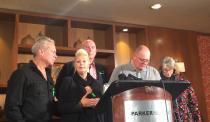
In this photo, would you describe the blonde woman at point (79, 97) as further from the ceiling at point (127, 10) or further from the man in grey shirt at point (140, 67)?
the ceiling at point (127, 10)

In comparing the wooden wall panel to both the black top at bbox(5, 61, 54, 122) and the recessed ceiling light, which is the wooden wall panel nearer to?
the black top at bbox(5, 61, 54, 122)

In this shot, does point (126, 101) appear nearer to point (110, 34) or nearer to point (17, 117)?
point (17, 117)

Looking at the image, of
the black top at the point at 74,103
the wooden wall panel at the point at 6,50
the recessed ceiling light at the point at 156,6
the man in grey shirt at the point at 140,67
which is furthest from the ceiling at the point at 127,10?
the black top at the point at 74,103

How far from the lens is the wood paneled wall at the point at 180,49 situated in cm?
404

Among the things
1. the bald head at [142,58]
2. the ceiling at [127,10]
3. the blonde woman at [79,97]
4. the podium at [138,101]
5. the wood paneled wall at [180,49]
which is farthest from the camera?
the wood paneled wall at [180,49]

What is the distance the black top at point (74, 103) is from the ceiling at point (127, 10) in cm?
177

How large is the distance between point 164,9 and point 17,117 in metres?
2.71

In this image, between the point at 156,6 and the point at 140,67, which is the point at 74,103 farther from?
the point at 156,6

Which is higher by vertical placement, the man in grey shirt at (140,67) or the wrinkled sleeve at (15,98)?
the man in grey shirt at (140,67)

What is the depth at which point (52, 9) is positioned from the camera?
129 inches

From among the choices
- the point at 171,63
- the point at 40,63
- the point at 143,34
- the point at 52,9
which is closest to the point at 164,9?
the point at 143,34

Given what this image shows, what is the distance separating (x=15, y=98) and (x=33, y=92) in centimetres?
13

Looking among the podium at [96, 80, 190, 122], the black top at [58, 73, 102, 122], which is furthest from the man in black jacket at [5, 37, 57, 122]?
the podium at [96, 80, 190, 122]

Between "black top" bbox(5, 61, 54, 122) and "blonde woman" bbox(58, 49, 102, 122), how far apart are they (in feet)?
0.49
